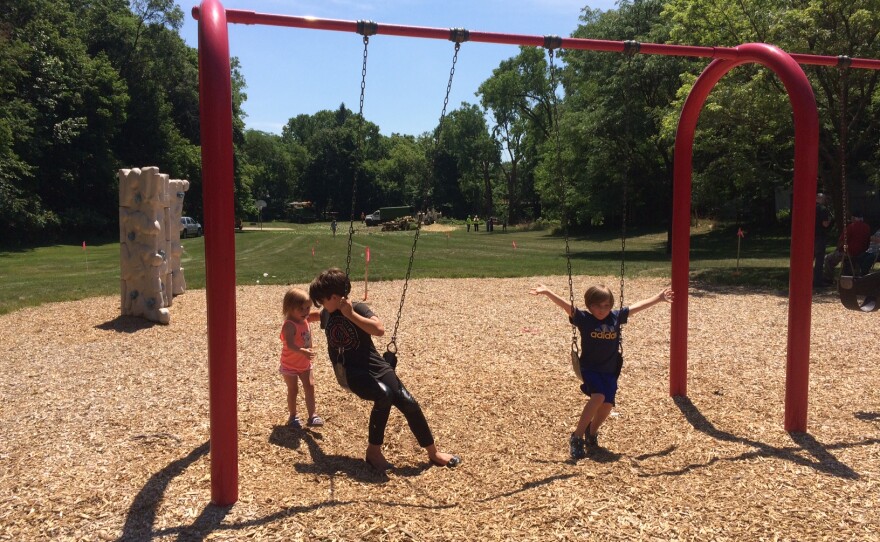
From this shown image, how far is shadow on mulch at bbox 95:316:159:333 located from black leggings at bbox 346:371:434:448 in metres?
6.24

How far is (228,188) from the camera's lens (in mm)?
3727

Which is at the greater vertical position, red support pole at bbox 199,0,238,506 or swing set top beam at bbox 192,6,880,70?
swing set top beam at bbox 192,6,880,70

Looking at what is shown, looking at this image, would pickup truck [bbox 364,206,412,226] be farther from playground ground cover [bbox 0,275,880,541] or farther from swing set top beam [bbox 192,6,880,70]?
swing set top beam [bbox 192,6,880,70]

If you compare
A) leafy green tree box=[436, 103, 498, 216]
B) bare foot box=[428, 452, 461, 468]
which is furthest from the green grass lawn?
leafy green tree box=[436, 103, 498, 216]

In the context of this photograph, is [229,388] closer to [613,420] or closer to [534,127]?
[613,420]

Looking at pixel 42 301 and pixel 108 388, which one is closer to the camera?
pixel 108 388

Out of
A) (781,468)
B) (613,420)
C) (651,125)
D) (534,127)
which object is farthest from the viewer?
(534,127)

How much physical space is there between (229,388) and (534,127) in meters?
57.8

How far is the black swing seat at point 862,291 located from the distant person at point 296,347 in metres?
4.77

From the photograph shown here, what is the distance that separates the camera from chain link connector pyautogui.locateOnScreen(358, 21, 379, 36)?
15.0 ft

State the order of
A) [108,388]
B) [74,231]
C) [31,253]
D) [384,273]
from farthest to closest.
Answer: [74,231] < [31,253] < [384,273] < [108,388]

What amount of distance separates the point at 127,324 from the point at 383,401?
A: 6812mm

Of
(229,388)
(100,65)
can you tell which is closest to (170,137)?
(100,65)

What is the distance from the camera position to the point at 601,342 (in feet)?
15.4
